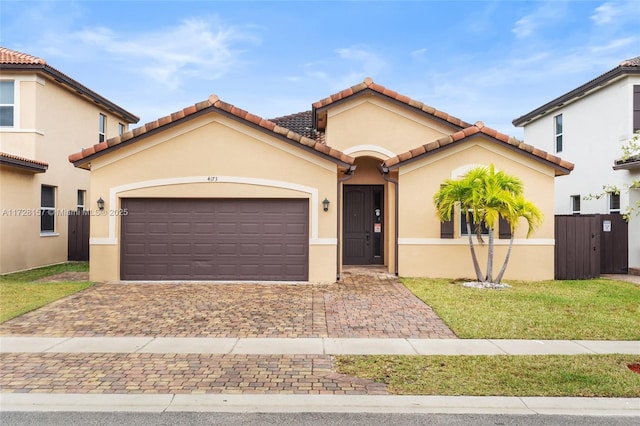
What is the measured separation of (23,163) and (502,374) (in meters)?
15.2

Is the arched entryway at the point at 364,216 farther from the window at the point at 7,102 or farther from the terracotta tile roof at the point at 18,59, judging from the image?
the window at the point at 7,102

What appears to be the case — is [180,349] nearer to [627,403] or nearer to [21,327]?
[21,327]

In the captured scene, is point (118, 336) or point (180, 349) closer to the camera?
point (180, 349)

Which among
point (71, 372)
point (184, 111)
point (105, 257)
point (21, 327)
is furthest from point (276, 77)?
point (71, 372)

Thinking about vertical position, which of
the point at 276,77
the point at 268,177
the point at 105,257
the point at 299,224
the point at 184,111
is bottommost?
the point at 105,257

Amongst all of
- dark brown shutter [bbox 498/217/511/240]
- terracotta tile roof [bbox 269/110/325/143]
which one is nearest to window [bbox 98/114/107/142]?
terracotta tile roof [bbox 269/110/325/143]

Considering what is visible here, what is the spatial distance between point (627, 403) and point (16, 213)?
16.9 meters

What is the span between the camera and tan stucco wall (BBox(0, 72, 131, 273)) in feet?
47.4

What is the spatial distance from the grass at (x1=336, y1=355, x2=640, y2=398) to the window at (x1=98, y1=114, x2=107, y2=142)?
61.2 ft

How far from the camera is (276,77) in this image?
26797 mm

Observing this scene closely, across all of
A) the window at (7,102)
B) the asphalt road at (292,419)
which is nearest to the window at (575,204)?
the asphalt road at (292,419)

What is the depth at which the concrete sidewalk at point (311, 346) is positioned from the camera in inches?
257

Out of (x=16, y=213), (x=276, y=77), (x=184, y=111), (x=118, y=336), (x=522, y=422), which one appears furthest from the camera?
(x=276, y=77)

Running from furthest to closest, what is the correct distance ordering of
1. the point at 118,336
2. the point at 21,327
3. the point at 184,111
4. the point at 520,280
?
the point at 520,280, the point at 184,111, the point at 21,327, the point at 118,336
